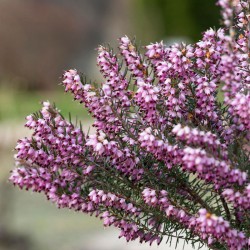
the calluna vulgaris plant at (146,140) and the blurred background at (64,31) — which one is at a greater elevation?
the blurred background at (64,31)

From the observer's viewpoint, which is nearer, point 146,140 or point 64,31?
point 146,140

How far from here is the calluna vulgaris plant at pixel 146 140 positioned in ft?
9.21

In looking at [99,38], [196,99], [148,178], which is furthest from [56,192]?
[99,38]

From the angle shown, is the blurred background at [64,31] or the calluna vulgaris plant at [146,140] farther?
the blurred background at [64,31]

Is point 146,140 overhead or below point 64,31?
below

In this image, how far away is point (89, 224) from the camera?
9.95m

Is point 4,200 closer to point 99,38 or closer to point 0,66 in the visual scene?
point 0,66

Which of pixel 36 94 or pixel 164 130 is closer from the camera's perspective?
pixel 164 130

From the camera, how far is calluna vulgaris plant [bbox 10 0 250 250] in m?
2.81

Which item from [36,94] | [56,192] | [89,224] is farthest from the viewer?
[36,94]

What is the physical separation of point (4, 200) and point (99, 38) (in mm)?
17304

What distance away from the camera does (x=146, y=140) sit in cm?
270

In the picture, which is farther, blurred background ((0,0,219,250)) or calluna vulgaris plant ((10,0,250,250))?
blurred background ((0,0,219,250))

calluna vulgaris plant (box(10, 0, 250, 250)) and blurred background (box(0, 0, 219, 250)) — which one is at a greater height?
blurred background (box(0, 0, 219, 250))
